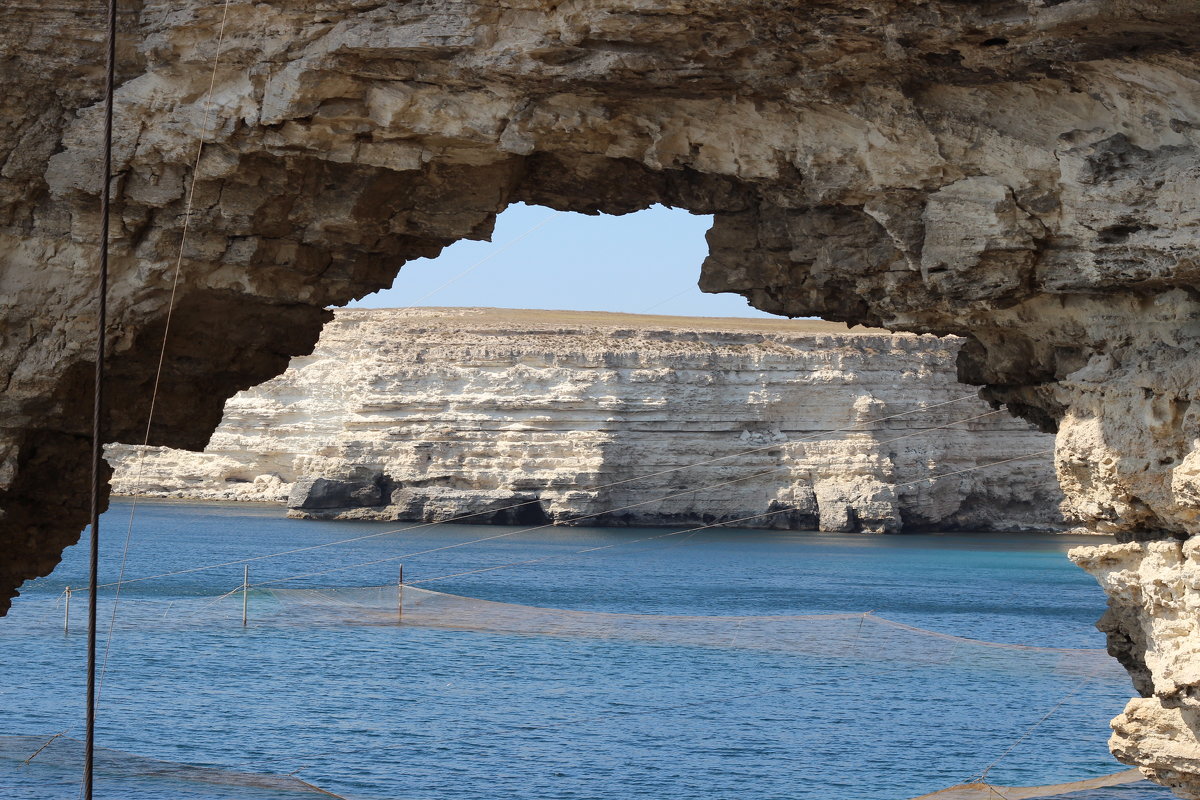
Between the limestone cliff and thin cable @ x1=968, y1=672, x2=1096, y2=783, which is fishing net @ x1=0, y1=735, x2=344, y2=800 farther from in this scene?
the limestone cliff

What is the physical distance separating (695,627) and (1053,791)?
20726 millimetres

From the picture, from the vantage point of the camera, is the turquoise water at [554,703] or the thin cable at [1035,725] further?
the thin cable at [1035,725]

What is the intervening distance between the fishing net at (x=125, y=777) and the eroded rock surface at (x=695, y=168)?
659 centimetres

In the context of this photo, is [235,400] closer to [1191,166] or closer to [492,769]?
[492,769]

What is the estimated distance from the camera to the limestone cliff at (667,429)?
203 ft

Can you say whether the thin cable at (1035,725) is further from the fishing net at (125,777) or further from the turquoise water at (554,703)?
the fishing net at (125,777)

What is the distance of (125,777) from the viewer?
18.4 meters

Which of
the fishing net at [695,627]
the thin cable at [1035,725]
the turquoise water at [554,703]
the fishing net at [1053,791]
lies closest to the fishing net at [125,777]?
the turquoise water at [554,703]

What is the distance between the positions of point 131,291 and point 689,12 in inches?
218

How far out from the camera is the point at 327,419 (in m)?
65.9

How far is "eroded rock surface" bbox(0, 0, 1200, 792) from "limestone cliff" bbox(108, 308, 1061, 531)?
1962 inches

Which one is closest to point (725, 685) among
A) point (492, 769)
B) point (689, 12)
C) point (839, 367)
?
point (492, 769)

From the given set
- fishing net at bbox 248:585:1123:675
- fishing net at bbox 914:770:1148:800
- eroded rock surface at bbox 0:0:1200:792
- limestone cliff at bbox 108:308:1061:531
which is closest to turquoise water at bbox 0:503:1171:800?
fishing net at bbox 248:585:1123:675

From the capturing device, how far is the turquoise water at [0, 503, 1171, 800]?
20391 mm
